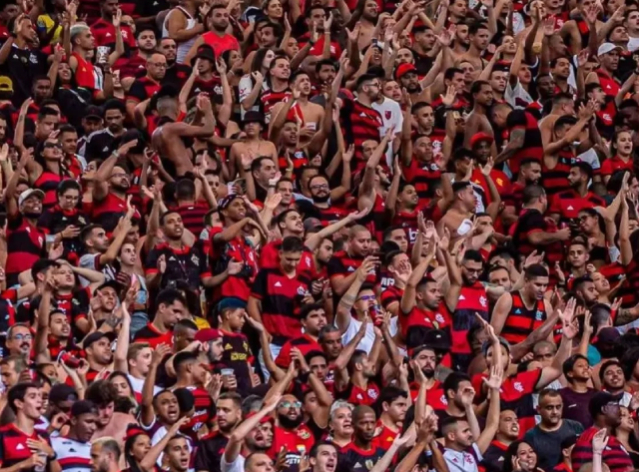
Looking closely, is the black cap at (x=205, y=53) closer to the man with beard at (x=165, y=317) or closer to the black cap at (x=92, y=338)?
the man with beard at (x=165, y=317)

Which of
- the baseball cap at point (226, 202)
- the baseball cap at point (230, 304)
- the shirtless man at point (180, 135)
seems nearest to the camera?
the baseball cap at point (230, 304)

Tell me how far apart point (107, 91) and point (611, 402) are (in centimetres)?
575

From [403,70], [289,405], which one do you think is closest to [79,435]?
[289,405]

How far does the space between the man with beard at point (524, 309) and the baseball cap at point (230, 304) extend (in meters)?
1.91

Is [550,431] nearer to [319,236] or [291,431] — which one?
[291,431]

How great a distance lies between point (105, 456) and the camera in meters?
14.0

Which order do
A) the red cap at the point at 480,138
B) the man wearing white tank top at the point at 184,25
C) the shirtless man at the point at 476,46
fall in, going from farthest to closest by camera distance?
the shirtless man at the point at 476,46
the man wearing white tank top at the point at 184,25
the red cap at the point at 480,138

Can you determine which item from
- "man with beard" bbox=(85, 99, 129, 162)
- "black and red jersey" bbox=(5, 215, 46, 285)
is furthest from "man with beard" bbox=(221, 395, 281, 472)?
"man with beard" bbox=(85, 99, 129, 162)

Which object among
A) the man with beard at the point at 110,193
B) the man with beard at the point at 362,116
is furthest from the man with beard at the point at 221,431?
A: the man with beard at the point at 362,116

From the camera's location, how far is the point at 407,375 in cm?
1667

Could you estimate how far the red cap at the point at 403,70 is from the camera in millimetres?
20547

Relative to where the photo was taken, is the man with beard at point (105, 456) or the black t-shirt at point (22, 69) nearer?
the man with beard at point (105, 456)

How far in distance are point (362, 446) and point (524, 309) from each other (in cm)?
265

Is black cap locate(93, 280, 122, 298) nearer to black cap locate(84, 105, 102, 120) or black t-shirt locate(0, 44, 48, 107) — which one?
black cap locate(84, 105, 102, 120)
